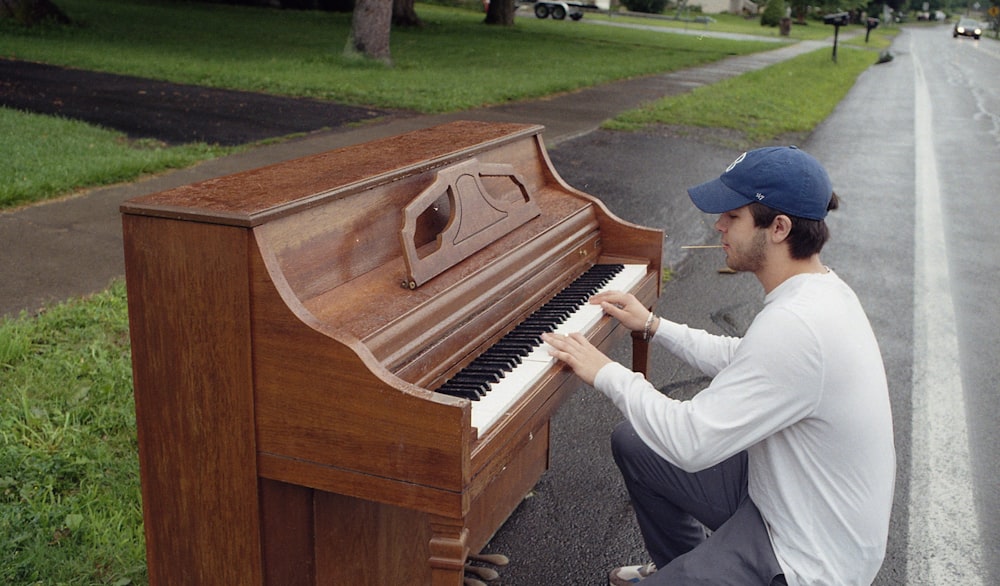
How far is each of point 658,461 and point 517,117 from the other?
10081mm

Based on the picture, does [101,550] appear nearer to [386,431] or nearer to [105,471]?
[105,471]

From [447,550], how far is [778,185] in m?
1.25

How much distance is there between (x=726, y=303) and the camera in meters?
6.52

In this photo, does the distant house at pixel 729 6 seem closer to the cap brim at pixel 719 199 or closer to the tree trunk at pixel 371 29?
the tree trunk at pixel 371 29

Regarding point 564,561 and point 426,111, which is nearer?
point 564,561

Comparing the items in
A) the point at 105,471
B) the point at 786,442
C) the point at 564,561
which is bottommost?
the point at 564,561

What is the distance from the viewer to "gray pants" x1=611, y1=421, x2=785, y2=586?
8.09 feet

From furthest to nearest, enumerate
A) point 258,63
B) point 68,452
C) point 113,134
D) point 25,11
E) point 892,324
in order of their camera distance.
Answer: point 25,11 → point 258,63 → point 113,134 → point 892,324 → point 68,452

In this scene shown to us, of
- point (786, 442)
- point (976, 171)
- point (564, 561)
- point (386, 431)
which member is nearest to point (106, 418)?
point (564, 561)

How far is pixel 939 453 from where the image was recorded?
455 cm

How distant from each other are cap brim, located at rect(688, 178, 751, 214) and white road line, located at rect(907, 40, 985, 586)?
1831mm

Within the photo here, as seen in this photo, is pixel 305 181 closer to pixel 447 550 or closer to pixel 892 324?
pixel 447 550

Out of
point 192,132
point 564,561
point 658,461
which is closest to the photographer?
point 658,461

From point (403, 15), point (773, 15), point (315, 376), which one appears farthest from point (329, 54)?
point (773, 15)
